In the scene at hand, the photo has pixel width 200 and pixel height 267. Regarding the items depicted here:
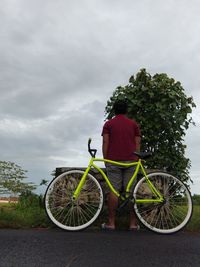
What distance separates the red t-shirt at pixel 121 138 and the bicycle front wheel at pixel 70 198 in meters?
0.54

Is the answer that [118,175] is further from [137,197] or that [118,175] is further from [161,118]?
[161,118]

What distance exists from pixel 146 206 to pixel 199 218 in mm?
1456

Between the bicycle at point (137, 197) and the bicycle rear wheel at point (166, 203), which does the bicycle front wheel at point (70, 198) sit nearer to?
the bicycle at point (137, 197)

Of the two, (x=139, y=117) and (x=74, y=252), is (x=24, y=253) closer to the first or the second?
(x=74, y=252)

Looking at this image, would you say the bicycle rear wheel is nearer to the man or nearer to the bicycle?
the bicycle

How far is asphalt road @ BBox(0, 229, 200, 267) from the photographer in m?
4.21

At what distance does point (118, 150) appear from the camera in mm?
6504

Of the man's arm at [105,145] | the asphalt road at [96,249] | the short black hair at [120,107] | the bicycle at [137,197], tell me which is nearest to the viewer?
the asphalt road at [96,249]

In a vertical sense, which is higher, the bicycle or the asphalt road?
the bicycle

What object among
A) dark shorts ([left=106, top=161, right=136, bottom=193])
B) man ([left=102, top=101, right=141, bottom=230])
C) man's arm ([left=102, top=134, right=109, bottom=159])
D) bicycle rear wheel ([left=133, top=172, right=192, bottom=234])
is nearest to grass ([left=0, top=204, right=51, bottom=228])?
man ([left=102, top=101, right=141, bottom=230])

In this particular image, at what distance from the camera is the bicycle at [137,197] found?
628 cm

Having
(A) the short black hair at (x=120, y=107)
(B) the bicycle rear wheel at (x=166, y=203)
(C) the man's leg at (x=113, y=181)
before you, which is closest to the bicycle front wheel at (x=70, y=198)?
(C) the man's leg at (x=113, y=181)

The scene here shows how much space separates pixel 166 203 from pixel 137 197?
45 centimetres

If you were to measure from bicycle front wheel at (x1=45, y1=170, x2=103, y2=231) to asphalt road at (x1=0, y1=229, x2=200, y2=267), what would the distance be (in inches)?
16.9
